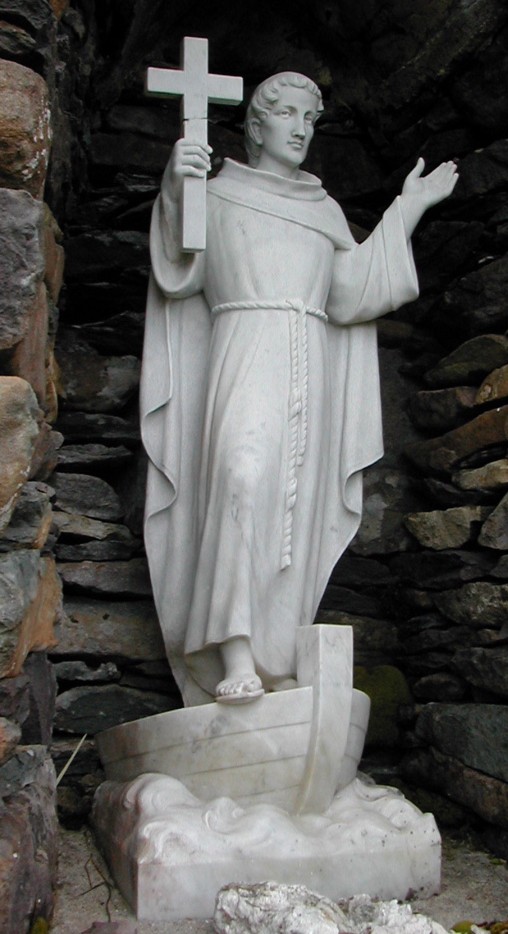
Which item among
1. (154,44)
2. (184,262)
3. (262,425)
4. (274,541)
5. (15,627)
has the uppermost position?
(154,44)

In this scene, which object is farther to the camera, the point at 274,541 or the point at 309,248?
the point at 309,248

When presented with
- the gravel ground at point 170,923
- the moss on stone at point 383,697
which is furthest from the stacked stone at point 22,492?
the moss on stone at point 383,697

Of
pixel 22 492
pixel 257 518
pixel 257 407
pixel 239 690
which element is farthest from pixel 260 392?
pixel 22 492

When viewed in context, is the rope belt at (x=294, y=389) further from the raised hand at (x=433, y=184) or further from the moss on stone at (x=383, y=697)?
the moss on stone at (x=383, y=697)

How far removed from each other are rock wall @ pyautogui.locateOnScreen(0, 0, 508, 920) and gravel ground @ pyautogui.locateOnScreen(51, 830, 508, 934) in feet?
0.46

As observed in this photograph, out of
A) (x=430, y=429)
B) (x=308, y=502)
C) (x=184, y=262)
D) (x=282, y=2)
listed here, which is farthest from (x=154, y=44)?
(x=308, y=502)

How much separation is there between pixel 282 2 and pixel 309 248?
1.43 meters

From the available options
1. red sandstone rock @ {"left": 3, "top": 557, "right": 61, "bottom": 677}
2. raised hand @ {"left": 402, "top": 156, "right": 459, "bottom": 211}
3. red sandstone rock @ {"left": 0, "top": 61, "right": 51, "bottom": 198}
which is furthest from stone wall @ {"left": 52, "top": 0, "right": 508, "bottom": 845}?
red sandstone rock @ {"left": 0, "top": 61, "right": 51, "bottom": 198}

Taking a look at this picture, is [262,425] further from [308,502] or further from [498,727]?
[498,727]

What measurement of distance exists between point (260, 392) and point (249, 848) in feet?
3.77

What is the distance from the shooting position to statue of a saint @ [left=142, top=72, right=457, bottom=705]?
301 centimetres

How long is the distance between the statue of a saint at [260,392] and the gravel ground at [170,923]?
1.63ft

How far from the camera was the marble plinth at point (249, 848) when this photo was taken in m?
2.55

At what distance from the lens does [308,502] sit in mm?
3160
